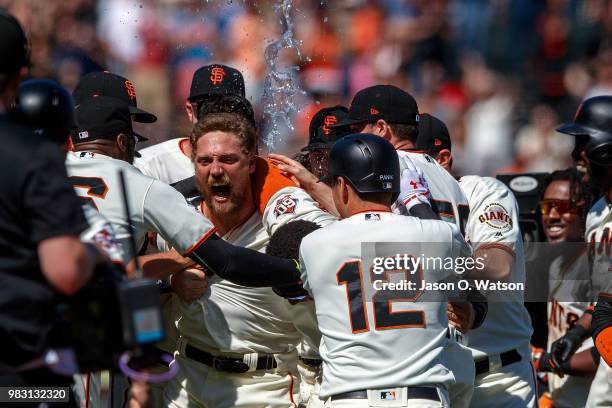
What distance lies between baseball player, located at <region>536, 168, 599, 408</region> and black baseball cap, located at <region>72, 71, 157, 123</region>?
3.32 metres

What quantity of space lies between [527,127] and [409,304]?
9614 millimetres

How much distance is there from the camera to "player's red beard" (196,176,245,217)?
6.10 m

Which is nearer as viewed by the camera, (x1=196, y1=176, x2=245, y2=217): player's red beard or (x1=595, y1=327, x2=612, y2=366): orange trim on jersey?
(x1=595, y1=327, x2=612, y2=366): orange trim on jersey

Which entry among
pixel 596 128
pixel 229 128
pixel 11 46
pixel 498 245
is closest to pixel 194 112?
pixel 229 128

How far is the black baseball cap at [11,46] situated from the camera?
3.75 m

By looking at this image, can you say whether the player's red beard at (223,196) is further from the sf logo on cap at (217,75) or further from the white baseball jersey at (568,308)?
the white baseball jersey at (568,308)

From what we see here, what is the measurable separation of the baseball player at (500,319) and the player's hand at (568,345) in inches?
30.1

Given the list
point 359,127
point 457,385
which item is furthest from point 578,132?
point 457,385

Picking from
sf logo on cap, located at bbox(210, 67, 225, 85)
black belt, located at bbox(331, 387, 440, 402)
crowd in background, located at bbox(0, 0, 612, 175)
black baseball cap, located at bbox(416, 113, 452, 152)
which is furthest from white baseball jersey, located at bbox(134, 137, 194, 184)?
crowd in background, located at bbox(0, 0, 612, 175)

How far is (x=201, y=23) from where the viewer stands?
46.3 ft

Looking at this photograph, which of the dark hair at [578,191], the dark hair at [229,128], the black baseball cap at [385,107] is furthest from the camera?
the dark hair at [578,191]

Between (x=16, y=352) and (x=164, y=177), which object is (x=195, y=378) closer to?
(x=164, y=177)

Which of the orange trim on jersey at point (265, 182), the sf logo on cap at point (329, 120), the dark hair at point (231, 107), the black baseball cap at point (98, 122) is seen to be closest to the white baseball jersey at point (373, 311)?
the orange trim on jersey at point (265, 182)

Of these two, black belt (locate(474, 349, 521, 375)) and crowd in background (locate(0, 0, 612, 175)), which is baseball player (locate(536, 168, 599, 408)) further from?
crowd in background (locate(0, 0, 612, 175))
